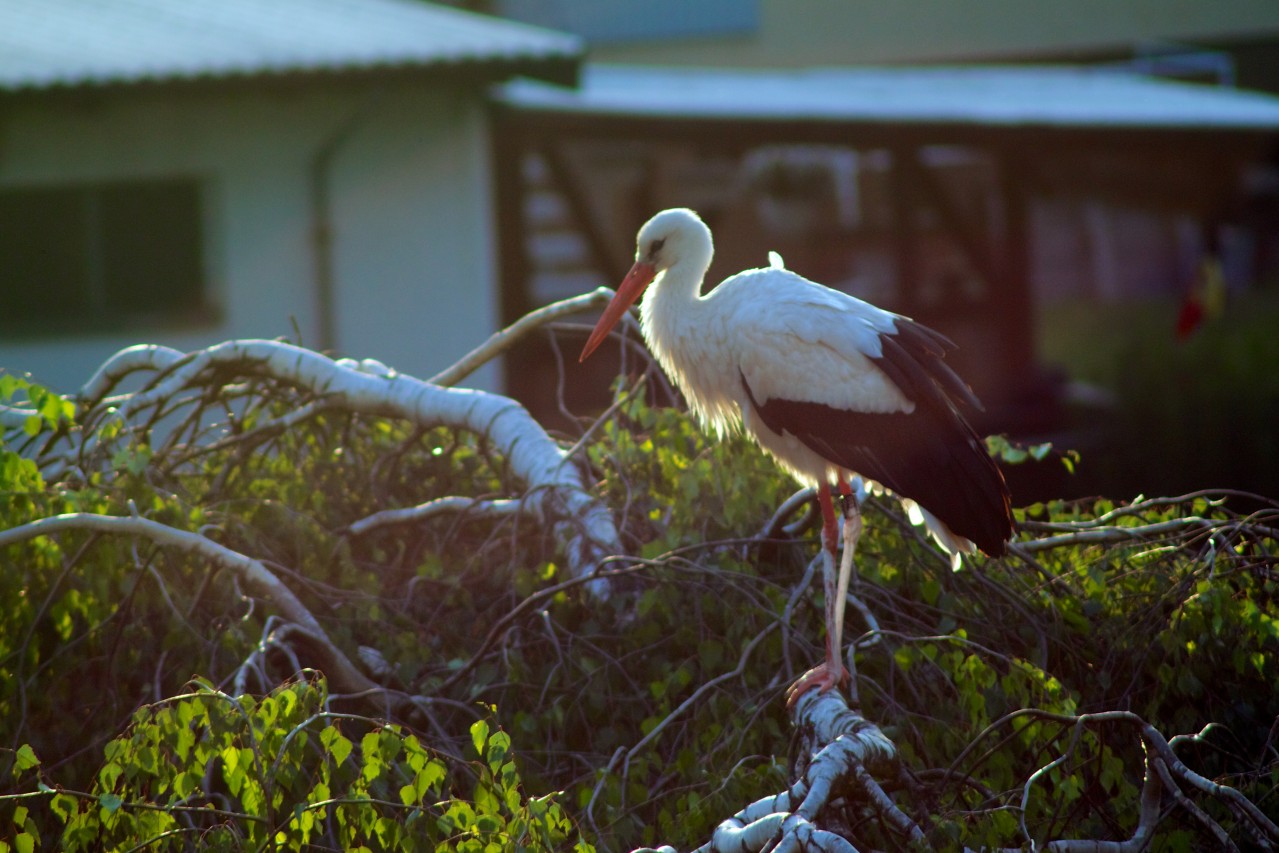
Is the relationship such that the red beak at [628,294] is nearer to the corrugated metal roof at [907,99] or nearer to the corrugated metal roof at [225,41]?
the corrugated metal roof at [225,41]

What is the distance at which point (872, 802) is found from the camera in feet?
10.1

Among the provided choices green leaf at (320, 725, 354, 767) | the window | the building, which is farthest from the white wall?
green leaf at (320, 725, 354, 767)

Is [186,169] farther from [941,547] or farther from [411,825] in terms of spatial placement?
[411,825]

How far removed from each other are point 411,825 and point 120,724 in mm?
1469

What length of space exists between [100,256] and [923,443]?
300 inches

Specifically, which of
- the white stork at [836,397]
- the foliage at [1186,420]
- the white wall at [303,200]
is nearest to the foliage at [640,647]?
the white stork at [836,397]

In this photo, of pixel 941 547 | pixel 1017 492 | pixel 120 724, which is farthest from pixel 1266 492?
pixel 120 724

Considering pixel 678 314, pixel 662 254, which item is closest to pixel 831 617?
pixel 678 314

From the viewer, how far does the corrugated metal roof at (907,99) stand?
11.0m

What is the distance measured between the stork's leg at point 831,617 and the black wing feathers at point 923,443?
202 millimetres

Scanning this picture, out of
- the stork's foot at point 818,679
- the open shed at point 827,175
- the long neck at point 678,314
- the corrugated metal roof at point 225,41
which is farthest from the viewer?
the open shed at point 827,175

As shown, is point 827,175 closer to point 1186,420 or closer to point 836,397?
point 1186,420

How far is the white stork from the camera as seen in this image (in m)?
4.16

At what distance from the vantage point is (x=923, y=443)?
425 cm
